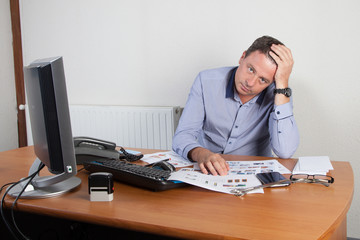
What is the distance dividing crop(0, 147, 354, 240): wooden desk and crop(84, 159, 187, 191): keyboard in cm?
2

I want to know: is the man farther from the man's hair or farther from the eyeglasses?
the eyeglasses

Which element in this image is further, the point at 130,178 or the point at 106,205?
the point at 130,178

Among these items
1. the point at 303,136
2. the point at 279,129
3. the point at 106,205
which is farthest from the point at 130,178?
the point at 303,136

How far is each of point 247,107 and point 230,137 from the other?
0.57 ft

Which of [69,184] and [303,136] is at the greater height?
[69,184]

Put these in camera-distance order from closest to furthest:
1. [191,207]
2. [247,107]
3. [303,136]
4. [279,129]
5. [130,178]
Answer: [191,207]
[130,178]
[279,129]
[247,107]
[303,136]

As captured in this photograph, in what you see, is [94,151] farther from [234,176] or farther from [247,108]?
[247,108]

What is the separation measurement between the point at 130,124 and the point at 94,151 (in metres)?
1.37

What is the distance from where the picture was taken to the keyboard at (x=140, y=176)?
1037mm

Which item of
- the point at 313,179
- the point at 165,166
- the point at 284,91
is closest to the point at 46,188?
the point at 165,166

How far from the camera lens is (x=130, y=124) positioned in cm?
275

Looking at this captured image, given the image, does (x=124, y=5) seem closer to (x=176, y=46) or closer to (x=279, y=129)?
(x=176, y=46)

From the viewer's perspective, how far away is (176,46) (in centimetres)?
260

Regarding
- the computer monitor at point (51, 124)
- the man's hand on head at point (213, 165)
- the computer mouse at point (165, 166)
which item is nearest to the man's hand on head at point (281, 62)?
the man's hand on head at point (213, 165)
